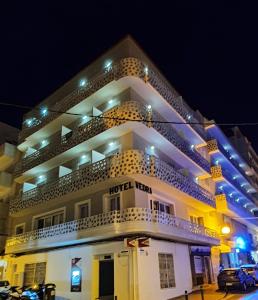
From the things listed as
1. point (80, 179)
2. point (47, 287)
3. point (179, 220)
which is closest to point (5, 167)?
point (80, 179)

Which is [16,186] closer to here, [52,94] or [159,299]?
[52,94]

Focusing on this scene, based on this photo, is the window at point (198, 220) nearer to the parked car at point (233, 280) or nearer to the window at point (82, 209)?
the parked car at point (233, 280)

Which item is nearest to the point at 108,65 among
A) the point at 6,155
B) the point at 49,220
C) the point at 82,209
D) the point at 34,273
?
the point at 82,209

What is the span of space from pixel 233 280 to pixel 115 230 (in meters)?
9.45

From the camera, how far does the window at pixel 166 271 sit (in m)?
19.3

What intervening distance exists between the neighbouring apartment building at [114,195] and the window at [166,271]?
0.06m

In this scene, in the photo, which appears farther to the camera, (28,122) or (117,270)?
(28,122)

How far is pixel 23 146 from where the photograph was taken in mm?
31172

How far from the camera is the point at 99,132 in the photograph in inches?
859

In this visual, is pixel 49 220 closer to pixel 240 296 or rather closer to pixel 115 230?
pixel 115 230

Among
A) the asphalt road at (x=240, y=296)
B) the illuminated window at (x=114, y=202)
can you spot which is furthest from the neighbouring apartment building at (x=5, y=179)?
the asphalt road at (x=240, y=296)

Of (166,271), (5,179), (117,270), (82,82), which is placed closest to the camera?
(117,270)

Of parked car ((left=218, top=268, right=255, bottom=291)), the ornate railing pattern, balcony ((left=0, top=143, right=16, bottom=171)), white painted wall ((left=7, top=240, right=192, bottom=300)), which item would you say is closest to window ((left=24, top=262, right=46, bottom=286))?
white painted wall ((left=7, top=240, right=192, bottom=300))

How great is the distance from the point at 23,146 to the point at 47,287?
15.8m
